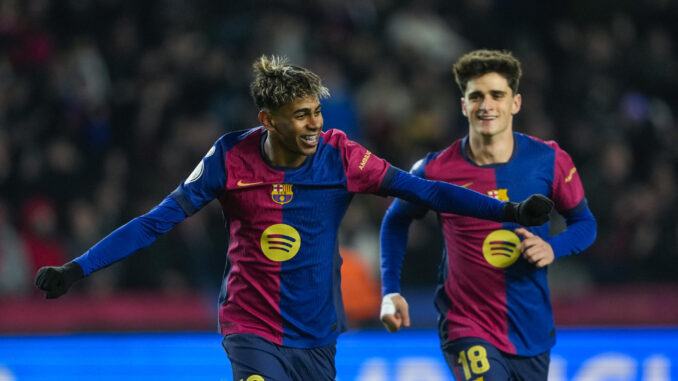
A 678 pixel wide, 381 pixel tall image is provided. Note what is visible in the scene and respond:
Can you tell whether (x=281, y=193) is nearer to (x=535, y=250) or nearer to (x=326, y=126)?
(x=535, y=250)

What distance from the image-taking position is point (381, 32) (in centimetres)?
1059

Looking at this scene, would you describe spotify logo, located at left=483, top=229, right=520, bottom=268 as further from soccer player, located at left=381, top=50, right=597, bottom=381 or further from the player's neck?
the player's neck

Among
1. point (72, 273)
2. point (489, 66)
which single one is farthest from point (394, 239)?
point (72, 273)

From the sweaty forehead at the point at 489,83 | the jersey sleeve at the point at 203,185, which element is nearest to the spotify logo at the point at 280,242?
the jersey sleeve at the point at 203,185

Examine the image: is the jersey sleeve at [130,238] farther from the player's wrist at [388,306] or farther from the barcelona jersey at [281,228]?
the player's wrist at [388,306]

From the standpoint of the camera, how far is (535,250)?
4.31 m

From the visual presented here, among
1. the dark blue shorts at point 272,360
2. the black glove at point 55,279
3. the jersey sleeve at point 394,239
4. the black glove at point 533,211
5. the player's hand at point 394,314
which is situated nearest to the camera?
the black glove at point 55,279

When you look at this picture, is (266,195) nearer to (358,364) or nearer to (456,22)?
(358,364)

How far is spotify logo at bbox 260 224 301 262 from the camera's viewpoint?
419cm

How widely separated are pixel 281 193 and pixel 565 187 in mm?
1368

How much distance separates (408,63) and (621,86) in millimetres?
2114

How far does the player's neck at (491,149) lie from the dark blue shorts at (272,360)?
1159mm

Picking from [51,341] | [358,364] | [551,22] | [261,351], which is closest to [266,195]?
[261,351]

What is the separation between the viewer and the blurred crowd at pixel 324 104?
837 cm
